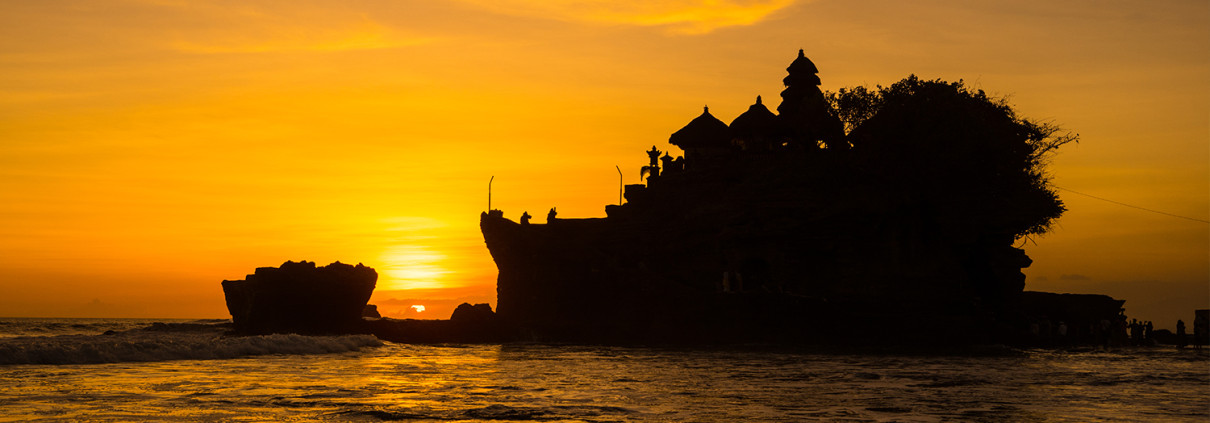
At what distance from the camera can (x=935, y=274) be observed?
65125 mm

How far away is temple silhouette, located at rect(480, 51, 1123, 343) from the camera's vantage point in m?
58.4

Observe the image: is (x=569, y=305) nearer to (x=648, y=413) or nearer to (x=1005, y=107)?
(x=1005, y=107)

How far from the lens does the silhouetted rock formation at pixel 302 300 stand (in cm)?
7150

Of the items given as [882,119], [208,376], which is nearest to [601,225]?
[882,119]

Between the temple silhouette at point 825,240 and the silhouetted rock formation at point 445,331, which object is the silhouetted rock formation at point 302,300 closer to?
the silhouetted rock formation at point 445,331

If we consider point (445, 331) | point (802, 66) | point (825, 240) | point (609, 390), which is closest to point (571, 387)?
point (609, 390)

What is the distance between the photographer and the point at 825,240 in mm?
65062

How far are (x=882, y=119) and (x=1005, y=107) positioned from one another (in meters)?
8.96

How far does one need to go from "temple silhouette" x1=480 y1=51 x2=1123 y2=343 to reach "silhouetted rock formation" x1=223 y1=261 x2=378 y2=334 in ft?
36.4

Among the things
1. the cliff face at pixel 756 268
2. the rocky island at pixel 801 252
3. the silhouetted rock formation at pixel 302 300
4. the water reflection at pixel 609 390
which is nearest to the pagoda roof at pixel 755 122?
the rocky island at pixel 801 252

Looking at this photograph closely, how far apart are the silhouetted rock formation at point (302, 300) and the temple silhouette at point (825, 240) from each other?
11110 mm

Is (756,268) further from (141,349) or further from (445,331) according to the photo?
(141,349)

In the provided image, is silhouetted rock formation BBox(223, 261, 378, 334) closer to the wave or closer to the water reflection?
the wave

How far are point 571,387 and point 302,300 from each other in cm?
4904
